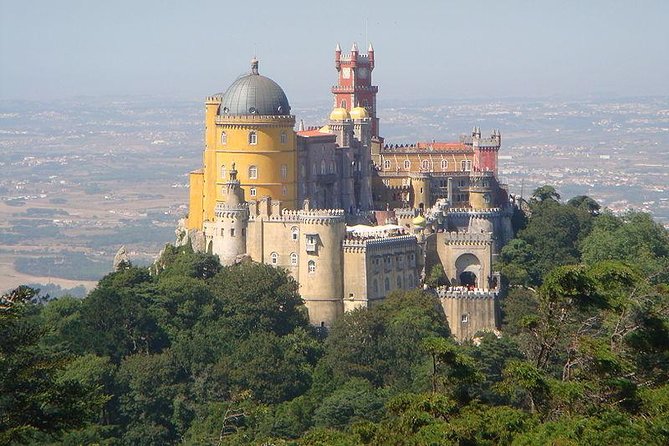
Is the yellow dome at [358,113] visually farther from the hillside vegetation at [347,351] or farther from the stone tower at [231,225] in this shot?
the stone tower at [231,225]

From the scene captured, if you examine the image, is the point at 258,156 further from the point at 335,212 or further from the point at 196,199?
the point at 335,212

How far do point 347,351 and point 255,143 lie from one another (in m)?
13.8

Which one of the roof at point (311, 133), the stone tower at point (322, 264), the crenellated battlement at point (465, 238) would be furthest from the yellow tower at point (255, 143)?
the crenellated battlement at point (465, 238)

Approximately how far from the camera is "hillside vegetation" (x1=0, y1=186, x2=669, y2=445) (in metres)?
50.5

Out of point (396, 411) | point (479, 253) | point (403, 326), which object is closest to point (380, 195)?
point (479, 253)

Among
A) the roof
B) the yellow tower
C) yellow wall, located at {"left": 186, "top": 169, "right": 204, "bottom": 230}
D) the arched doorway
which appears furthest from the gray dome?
the arched doorway

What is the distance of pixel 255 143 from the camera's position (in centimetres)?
8831

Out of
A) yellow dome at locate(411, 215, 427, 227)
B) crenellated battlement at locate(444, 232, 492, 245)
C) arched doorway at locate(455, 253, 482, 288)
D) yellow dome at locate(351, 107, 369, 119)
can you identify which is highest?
yellow dome at locate(351, 107, 369, 119)

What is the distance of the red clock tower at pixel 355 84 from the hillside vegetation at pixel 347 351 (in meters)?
14.9

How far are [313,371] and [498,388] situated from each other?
95.4 ft

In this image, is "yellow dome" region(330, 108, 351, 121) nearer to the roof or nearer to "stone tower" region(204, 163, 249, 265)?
the roof

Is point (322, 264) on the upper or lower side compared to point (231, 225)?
lower

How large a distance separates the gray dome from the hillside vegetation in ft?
24.7

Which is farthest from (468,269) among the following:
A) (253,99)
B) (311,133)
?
(253,99)
